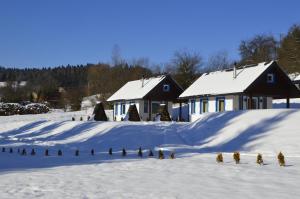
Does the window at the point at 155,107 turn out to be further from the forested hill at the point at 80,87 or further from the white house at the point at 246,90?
the forested hill at the point at 80,87

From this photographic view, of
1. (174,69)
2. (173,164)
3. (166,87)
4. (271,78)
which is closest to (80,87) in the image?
(174,69)

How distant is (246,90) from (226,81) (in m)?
4.53

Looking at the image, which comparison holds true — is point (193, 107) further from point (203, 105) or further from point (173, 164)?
point (173, 164)

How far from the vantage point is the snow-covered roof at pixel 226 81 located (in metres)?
41.3

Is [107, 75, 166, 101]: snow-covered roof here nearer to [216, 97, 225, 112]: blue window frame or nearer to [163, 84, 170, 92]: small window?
[163, 84, 170, 92]: small window

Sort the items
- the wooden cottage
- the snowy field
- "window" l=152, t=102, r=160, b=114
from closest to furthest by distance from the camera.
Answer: the snowy field
the wooden cottage
"window" l=152, t=102, r=160, b=114

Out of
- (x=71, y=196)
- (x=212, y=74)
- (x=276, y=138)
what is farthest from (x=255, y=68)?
(x=71, y=196)

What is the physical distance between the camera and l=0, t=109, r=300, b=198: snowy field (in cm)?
1249

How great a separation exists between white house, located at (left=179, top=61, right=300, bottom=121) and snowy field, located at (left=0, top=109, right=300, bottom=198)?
7504 millimetres

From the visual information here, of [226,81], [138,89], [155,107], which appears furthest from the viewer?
[138,89]

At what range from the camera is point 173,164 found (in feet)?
61.5

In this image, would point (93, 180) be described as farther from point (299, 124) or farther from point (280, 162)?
point (299, 124)

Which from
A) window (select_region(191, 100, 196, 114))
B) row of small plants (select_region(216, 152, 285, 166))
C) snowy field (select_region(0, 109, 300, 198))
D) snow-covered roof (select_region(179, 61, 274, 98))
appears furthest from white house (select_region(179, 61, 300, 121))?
row of small plants (select_region(216, 152, 285, 166))

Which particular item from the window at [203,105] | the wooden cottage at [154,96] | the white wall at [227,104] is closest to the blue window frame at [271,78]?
the white wall at [227,104]
